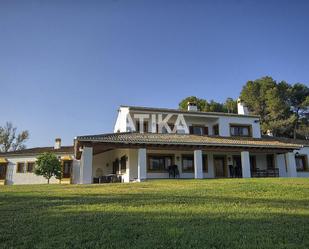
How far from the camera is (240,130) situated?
27.9 metres

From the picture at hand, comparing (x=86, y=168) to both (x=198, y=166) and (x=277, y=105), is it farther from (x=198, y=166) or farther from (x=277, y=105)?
(x=277, y=105)

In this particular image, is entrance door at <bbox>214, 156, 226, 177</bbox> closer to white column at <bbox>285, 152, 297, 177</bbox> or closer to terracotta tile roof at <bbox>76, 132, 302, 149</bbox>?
terracotta tile roof at <bbox>76, 132, 302, 149</bbox>

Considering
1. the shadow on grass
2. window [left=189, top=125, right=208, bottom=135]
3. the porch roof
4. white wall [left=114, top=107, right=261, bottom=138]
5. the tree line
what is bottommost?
the shadow on grass

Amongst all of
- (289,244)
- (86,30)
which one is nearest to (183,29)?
(86,30)

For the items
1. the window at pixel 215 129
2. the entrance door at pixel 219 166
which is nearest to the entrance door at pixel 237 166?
the entrance door at pixel 219 166

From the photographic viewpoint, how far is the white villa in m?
21.0

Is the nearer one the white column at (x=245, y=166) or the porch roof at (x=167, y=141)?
the porch roof at (x=167, y=141)

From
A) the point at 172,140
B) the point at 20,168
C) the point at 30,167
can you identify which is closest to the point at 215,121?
the point at 172,140

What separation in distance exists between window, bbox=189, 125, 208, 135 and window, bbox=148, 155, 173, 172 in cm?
361

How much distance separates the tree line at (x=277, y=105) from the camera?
39.4 metres

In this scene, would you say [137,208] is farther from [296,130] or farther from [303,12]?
[296,130]

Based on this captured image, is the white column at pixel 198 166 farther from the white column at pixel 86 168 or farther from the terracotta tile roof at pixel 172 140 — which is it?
the white column at pixel 86 168

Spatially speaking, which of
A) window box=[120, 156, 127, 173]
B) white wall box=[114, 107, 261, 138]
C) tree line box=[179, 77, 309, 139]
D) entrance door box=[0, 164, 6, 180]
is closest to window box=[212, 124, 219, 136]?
white wall box=[114, 107, 261, 138]

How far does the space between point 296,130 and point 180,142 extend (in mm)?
24346
